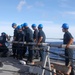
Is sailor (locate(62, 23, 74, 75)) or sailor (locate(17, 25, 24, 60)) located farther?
sailor (locate(17, 25, 24, 60))

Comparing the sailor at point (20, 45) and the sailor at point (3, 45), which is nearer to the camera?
the sailor at point (20, 45)

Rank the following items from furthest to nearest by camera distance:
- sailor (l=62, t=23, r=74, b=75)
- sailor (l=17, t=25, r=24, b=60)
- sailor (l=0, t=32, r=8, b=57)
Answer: sailor (l=0, t=32, r=8, b=57) → sailor (l=17, t=25, r=24, b=60) → sailor (l=62, t=23, r=74, b=75)

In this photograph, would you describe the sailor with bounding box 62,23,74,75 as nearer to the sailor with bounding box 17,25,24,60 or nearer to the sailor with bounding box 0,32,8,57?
the sailor with bounding box 17,25,24,60

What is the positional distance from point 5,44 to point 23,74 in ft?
16.0

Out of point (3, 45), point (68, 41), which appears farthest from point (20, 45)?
point (68, 41)

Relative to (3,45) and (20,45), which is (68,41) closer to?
(20,45)

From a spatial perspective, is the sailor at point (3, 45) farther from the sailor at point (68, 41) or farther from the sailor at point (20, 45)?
the sailor at point (68, 41)

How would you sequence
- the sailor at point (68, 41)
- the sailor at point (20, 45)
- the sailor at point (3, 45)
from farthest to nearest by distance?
the sailor at point (3, 45) < the sailor at point (20, 45) < the sailor at point (68, 41)

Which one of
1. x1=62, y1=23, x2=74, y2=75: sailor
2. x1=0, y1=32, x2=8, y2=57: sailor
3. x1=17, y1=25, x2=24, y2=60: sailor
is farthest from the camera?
x1=0, y1=32, x2=8, y2=57: sailor

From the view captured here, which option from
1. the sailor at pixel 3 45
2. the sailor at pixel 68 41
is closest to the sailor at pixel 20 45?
the sailor at pixel 3 45

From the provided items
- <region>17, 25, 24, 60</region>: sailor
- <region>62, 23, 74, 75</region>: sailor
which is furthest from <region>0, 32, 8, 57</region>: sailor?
<region>62, 23, 74, 75</region>: sailor

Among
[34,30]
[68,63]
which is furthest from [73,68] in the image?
[34,30]

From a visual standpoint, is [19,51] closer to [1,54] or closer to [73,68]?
[1,54]

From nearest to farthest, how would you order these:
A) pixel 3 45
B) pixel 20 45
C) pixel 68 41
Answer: pixel 68 41 < pixel 20 45 < pixel 3 45
